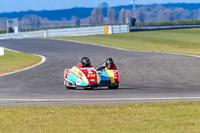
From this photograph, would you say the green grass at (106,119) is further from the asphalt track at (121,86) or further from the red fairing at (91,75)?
the red fairing at (91,75)

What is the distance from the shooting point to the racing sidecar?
615 inches

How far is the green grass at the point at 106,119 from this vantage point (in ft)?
26.8

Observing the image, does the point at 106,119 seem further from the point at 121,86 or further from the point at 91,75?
the point at 121,86

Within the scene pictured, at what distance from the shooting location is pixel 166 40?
51781 millimetres

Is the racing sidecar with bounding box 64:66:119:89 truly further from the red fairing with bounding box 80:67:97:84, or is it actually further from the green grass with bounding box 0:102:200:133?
the green grass with bounding box 0:102:200:133

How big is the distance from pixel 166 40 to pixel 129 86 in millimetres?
35723

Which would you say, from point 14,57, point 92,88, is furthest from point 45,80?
point 14,57

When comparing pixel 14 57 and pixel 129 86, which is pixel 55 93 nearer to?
pixel 129 86

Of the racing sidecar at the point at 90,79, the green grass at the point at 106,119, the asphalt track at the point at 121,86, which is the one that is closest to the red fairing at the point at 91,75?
the racing sidecar at the point at 90,79

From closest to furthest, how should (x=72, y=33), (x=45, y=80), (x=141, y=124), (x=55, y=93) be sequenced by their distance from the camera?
(x=141, y=124) → (x=55, y=93) → (x=45, y=80) → (x=72, y=33)

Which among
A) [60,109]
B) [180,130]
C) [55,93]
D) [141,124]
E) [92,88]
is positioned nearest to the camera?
[180,130]

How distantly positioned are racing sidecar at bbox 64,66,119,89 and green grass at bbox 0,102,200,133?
4886 millimetres

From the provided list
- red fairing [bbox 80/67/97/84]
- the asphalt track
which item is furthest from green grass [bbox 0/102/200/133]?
red fairing [bbox 80/67/97/84]

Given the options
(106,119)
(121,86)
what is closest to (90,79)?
(121,86)
